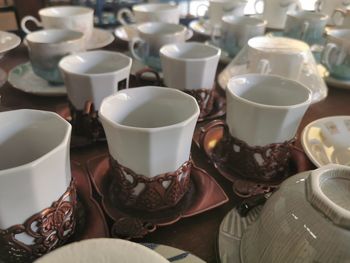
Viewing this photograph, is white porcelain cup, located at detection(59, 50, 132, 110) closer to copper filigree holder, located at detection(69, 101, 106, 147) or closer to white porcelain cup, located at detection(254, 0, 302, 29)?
copper filigree holder, located at detection(69, 101, 106, 147)

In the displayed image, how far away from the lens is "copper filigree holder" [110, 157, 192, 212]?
0.33 m

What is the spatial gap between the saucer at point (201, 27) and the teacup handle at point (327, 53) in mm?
292

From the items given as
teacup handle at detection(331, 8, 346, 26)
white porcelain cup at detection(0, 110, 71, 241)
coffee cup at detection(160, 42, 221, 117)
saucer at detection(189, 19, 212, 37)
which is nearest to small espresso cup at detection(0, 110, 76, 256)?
white porcelain cup at detection(0, 110, 71, 241)

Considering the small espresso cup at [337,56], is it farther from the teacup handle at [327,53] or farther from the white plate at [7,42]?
the white plate at [7,42]

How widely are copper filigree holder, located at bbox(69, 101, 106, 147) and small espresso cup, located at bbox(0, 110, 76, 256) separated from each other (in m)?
0.12

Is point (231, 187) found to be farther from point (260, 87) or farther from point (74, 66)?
point (74, 66)

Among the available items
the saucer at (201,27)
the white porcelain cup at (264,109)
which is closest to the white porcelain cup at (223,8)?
the saucer at (201,27)

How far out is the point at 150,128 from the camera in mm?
302

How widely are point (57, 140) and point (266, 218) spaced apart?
0.19m

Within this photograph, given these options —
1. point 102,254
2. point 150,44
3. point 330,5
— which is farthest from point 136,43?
point 330,5

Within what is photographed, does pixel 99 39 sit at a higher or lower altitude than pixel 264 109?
lower

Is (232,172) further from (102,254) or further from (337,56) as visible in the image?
(337,56)

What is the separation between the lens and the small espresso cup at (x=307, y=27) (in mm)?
760

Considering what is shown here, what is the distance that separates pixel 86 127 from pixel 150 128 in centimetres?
18
